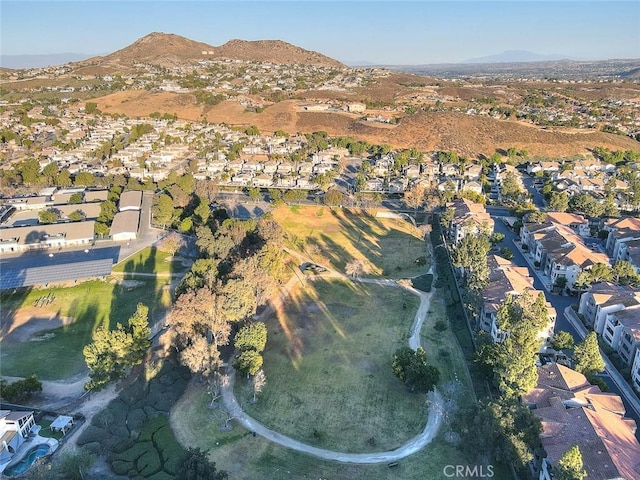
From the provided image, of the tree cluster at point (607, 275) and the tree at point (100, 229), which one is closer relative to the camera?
the tree cluster at point (607, 275)

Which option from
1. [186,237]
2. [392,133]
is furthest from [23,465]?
[392,133]

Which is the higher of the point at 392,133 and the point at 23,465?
the point at 392,133

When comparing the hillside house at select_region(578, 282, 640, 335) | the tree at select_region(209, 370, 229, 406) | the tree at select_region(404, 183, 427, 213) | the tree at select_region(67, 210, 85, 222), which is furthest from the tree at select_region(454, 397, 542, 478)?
the tree at select_region(67, 210, 85, 222)

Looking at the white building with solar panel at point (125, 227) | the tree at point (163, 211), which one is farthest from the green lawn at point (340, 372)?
the white building with solar panel at point (125, 227)

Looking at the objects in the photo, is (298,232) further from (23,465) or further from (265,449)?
(23,465)

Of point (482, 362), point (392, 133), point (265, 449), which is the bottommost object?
point (265, 449)

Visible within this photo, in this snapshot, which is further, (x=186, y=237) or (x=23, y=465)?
(x=186, y=237)

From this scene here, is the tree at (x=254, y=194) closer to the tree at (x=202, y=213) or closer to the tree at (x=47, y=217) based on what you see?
the tree at (x=202, y=213)
